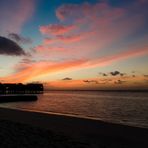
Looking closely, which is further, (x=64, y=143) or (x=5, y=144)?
(x=64, y=143)

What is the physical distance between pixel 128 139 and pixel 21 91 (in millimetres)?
131061

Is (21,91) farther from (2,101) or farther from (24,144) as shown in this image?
(24,144)

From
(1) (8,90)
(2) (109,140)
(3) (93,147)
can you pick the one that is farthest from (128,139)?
(1) (8,90)

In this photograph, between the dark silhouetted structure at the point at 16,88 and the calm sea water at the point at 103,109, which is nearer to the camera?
the calm sea water at the point at 103,109

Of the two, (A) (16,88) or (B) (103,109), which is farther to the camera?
(A) (16,88)

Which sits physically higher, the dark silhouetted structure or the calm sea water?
the dark silhouetted structure

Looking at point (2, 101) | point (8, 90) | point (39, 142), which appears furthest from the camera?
point (8, 90)

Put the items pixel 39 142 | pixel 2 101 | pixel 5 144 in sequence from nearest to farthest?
pixel 5 144, pixel 39 142, pixel 2 101

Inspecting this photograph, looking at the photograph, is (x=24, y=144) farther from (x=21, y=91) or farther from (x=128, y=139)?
(x=21, y=91)

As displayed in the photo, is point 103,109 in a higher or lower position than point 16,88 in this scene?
lower

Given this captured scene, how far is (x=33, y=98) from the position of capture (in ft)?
262

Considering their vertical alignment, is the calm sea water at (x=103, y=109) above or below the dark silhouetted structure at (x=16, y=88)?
below

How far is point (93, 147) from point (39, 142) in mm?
2157

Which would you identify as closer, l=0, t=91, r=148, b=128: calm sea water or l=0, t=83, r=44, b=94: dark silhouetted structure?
l=0, t=91, r=148, b=128: calm sea water
